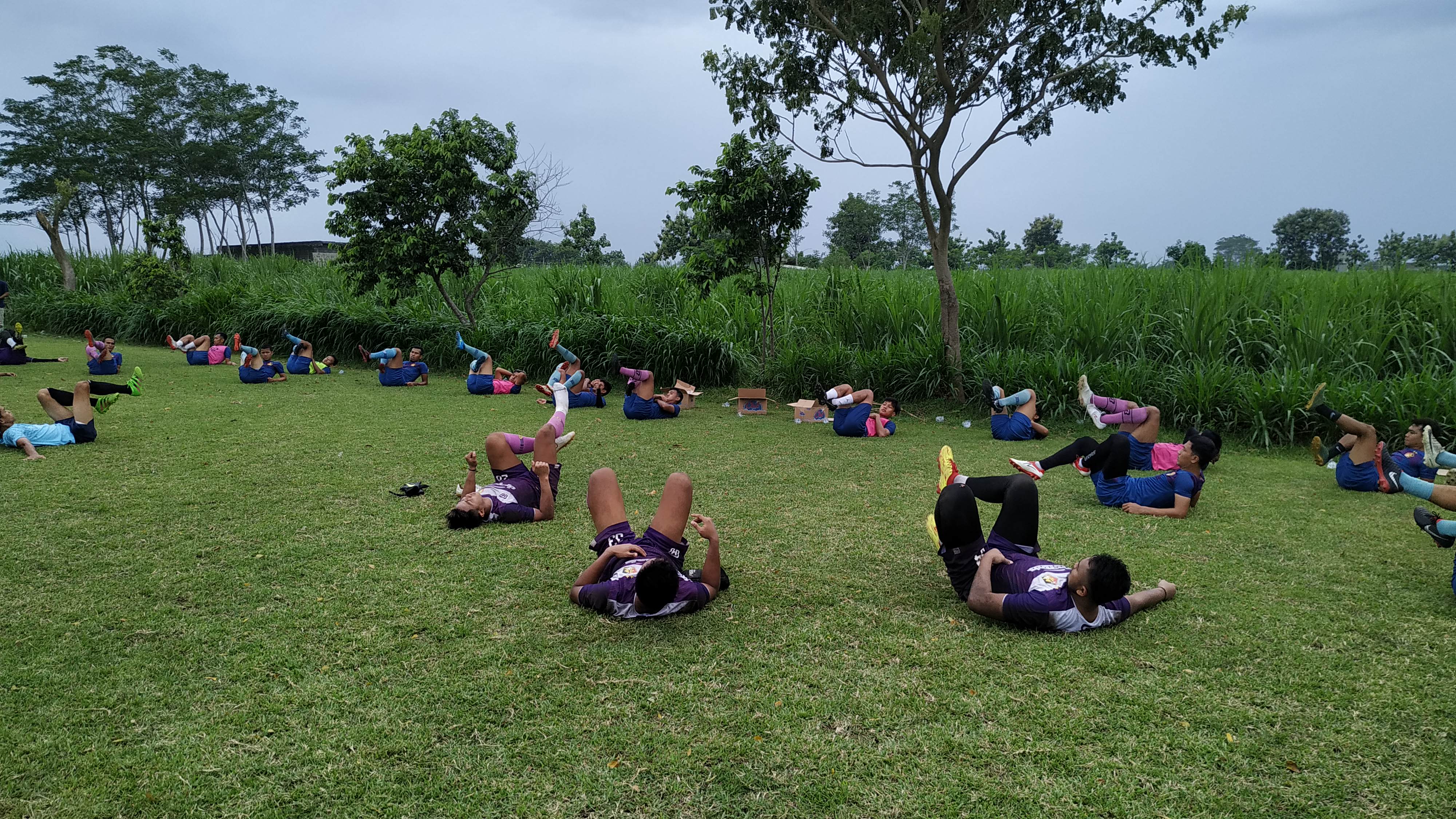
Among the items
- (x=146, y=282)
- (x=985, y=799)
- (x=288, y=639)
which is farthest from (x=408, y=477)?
(x=146, y=282)

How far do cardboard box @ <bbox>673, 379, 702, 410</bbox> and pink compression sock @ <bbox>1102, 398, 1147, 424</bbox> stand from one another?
4736 mm

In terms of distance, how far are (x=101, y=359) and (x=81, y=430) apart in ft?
19.4

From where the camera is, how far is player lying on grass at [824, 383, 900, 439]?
859 cm

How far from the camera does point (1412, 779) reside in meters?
2.48

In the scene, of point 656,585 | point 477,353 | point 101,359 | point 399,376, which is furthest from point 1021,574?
point 101,359

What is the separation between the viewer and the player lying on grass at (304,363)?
1314 cm

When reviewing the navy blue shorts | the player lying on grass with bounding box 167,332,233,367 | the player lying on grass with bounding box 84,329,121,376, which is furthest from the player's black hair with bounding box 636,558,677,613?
the player lying on grass with bounding box 167,332,233,367

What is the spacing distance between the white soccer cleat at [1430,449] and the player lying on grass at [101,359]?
15602 millimetres

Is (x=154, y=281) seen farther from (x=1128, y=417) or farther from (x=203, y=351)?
(x=1128, y=417)

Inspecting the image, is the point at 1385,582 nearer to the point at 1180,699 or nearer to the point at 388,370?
the point at 1180,699

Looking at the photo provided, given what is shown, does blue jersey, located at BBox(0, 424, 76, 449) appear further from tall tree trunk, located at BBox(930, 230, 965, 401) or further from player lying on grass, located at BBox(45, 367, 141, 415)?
tall tree trunk, located at BBox(930, 230, 965, 401)

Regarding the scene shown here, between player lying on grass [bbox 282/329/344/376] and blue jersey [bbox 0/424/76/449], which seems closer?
blue jersey [bbox 0/424/76/449]

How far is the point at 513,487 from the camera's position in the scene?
5.37 m

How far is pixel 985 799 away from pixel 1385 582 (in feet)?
10.5
